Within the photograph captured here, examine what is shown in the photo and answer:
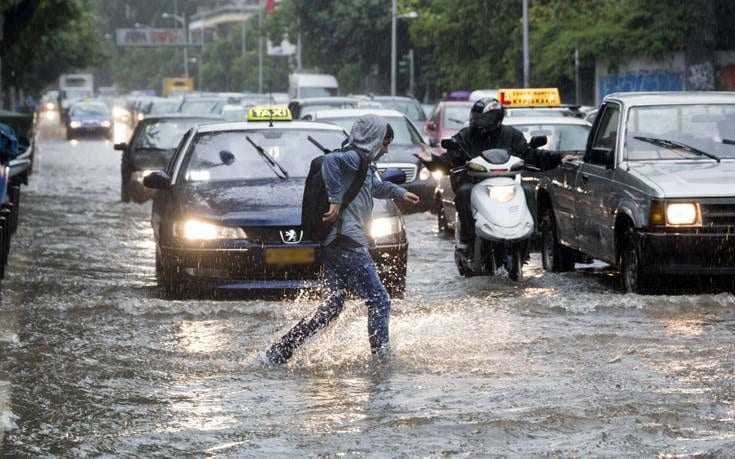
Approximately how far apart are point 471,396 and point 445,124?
23014 mm

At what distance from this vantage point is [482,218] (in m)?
14.5

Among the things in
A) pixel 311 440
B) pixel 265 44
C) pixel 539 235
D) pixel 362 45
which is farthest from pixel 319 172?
pixel 265 44

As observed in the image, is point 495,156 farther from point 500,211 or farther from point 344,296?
point 344,296

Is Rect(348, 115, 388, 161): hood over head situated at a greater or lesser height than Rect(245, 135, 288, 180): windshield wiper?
greater

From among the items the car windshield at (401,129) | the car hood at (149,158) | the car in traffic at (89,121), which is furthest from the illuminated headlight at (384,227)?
the car in traffic at (89,121)

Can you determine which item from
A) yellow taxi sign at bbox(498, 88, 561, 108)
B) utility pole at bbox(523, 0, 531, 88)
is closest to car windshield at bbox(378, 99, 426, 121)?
yellow taxi sign at bbox(498, 88, 561, 108)

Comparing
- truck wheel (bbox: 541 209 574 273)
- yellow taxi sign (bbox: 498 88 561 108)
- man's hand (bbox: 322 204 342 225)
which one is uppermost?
man's hand (bbox: 322 204 342 225)

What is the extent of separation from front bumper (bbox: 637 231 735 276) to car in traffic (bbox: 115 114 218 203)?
47.2 feet

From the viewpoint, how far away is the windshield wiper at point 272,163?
1426 cm

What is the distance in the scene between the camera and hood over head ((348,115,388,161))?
1000 cm

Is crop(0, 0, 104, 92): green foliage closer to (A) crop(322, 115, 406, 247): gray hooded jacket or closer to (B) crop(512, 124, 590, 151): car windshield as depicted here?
(B) crop(512, 124, 590, 151): car windshield

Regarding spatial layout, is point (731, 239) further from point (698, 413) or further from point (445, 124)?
point (445, 124)

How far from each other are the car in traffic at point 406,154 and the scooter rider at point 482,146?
856 centimetres

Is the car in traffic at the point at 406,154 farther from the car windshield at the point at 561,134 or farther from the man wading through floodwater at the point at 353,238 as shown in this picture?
the man wading through floodwater at the point at 353,238
